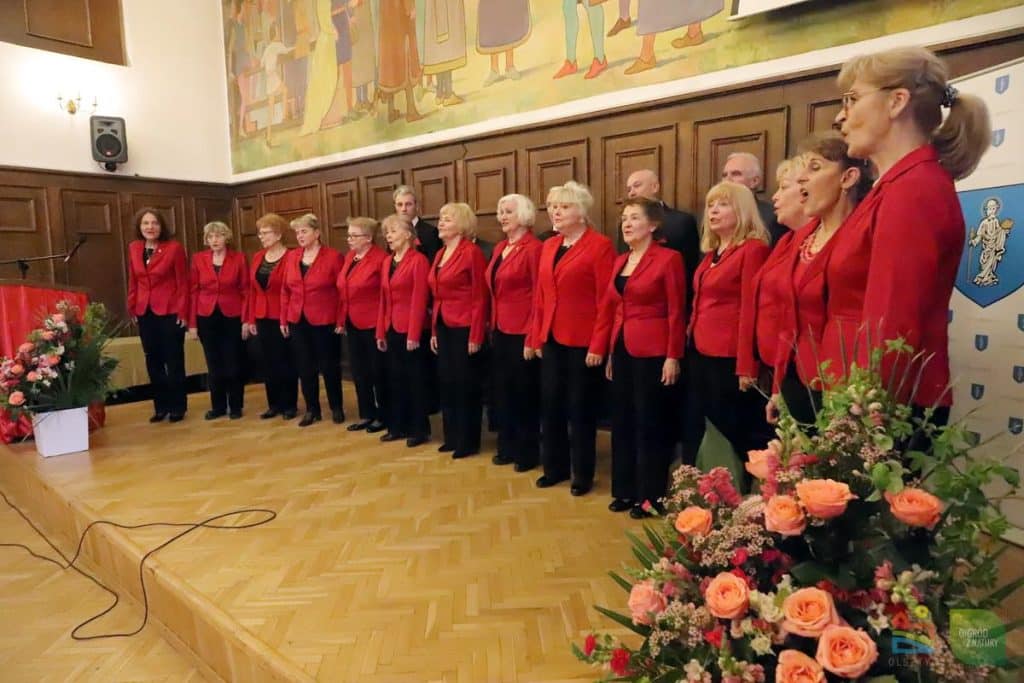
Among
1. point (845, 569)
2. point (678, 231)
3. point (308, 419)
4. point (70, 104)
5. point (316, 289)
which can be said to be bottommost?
point (308, 419)

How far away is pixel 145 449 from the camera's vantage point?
443 centimetres

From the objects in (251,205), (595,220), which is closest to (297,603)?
(595,220)

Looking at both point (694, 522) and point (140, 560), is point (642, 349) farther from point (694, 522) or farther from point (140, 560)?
point (140, 560)

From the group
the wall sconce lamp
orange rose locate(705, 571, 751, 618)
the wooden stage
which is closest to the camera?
orange rose locate(705, 571, 751, 618)

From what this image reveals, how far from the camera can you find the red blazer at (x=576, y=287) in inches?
130

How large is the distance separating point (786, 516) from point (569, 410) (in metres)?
2.48

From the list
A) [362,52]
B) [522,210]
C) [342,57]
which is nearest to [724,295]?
[522,210]

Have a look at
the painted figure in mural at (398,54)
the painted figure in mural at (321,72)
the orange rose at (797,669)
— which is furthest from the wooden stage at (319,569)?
the painted figure in mural at (321,72)

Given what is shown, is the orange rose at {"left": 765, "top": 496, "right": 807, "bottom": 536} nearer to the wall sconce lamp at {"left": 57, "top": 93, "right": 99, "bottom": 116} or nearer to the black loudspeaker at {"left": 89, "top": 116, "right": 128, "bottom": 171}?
the black loudspeaker at {"left": 89, "top": 116, "right": 128, "bottom": 171}

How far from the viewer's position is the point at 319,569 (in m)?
2.61

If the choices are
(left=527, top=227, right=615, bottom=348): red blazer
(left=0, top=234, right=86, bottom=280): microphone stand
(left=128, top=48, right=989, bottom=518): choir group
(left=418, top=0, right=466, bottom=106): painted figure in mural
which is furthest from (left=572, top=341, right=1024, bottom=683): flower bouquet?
(left=0, top=234, right=86, bottom=280): microphone stand

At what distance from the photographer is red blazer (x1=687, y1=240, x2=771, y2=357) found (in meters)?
2.67

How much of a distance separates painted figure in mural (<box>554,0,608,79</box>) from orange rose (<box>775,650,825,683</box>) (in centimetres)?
434

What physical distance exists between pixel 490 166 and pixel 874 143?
409cm
